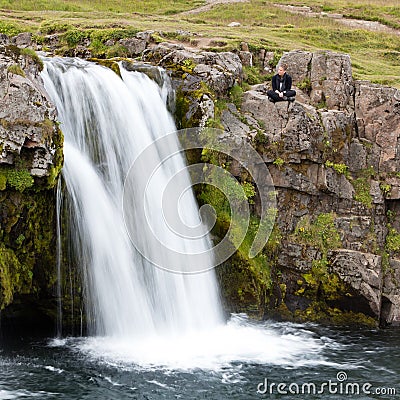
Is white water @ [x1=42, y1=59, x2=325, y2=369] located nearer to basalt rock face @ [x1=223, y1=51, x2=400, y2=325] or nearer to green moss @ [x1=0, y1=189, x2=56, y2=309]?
green moss @ [x1=0, y1=189, x2=56, y2=309]

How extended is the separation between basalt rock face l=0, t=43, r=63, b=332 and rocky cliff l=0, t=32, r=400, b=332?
4580mm

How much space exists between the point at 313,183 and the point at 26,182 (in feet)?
27.8

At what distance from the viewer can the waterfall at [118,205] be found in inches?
503

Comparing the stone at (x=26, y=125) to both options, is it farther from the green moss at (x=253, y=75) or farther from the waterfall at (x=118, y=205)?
the green moss at (x=253, y=75)

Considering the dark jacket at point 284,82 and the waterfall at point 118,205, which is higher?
the dark jacket at point 284,82

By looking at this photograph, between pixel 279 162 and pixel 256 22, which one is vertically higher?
pixel 256 22

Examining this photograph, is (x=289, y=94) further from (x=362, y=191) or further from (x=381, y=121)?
(x=362, y=191)

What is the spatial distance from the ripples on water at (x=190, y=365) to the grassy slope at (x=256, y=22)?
1143cm

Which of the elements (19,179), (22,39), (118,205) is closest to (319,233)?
(118,205)

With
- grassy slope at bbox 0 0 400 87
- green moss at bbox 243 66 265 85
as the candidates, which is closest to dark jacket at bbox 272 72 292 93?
green moss at bbox 243 66 265 85

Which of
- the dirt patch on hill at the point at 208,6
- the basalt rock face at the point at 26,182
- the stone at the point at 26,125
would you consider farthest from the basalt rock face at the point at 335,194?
the dirt patch on hill at the point at 208,6

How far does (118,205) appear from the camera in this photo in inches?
530

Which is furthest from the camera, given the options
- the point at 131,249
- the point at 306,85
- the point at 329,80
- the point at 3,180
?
the point at 306,85

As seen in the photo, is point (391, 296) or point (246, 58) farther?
point (246, 58)
